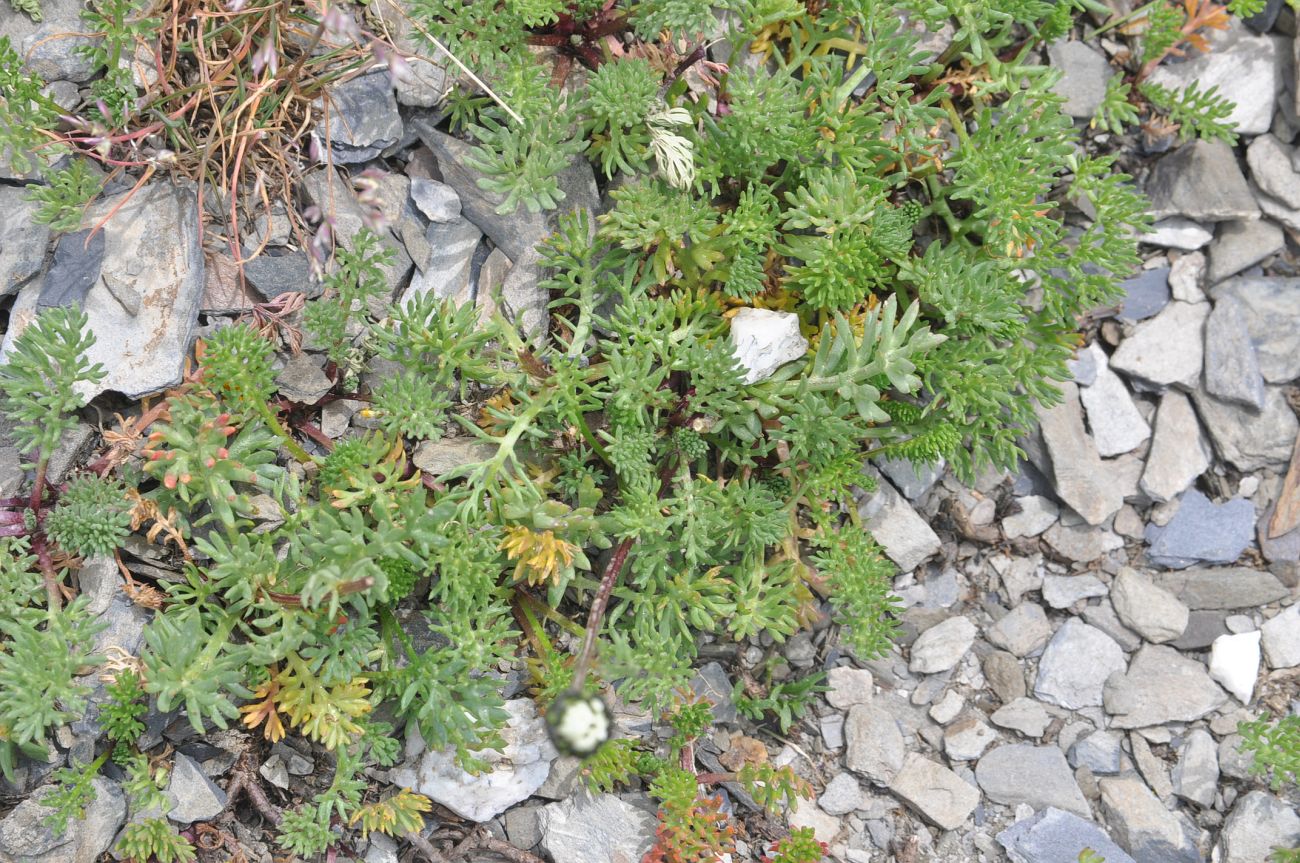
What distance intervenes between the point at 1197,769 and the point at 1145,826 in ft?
1.27

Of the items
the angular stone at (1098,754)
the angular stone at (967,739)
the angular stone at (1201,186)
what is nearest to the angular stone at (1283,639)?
the angular stone at (1098,754)

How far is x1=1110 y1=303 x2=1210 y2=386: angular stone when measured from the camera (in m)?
5.21

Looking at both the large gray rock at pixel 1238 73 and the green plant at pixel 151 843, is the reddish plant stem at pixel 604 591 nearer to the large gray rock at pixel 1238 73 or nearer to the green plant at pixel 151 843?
the green plant at pixel 151 843

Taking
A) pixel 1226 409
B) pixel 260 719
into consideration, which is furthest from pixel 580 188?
pixel 1226 409

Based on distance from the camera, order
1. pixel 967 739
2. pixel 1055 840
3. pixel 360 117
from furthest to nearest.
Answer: pixel 967 739 → pixel 1055 840 → pixel 360 117

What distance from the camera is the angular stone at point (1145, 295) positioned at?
207 inches

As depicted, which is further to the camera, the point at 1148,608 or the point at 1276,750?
the point at 1148,608

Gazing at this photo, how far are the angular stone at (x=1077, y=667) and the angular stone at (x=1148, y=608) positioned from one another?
6.0 inches

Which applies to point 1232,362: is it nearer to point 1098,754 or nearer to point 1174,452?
point 1174,452

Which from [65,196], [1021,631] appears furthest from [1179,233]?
[65,196]

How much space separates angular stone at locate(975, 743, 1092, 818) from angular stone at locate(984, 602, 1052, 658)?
473 millimetres

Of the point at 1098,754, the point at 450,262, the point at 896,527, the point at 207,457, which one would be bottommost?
the point at 1098,754

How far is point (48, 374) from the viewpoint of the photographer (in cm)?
Answer: 384

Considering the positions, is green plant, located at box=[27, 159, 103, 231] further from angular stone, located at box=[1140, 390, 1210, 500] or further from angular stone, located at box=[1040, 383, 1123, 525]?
angular stone, located at box=[1140, 390, 1210, 500]
